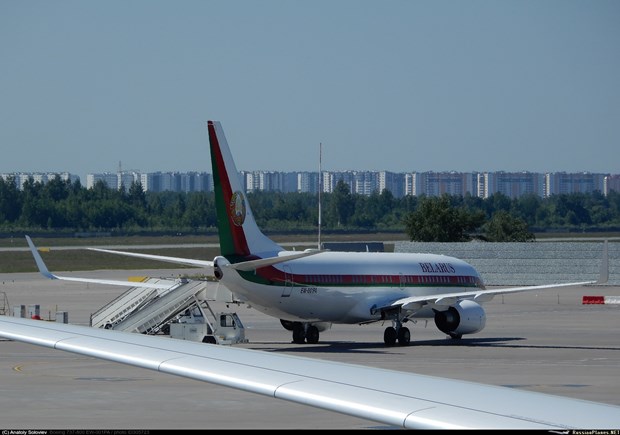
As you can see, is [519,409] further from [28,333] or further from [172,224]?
[172,224]

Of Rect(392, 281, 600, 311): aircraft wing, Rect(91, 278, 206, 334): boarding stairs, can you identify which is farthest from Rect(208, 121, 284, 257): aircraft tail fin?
Rect(91, 278, 206, 334): boarding stairs

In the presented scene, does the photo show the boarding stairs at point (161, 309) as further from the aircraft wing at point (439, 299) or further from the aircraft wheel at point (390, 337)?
the aircraft wing at point (439, 299)

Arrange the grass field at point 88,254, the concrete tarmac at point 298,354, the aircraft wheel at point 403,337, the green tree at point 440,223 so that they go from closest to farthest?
the concrete tarmac at point 298,354 < the aircraft wheel at point 403,337 < the green tree at point 440,223 < the grass field at point 88,254

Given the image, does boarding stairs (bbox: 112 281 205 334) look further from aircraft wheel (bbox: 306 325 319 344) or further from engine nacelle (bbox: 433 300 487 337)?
engine nacelle (bbox: 433 300 487 337)

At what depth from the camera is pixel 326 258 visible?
39656 mm

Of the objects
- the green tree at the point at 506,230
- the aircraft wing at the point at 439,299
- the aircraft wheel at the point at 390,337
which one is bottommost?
the aircraft wheel at the point at 390,337

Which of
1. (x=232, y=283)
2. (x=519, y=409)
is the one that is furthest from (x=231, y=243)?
(x=519, y=409)

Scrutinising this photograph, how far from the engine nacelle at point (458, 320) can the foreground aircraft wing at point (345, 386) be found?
102 feet

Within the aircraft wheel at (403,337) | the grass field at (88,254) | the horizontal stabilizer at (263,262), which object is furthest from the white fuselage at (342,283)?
the grass field at (88,254)

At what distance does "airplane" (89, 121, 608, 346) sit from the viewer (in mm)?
36188

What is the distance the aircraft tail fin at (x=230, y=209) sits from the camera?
36.0 meters

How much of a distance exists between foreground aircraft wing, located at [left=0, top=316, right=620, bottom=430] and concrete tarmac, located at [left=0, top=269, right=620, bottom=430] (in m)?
7.75

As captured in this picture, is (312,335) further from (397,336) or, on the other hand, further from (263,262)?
(263,262)

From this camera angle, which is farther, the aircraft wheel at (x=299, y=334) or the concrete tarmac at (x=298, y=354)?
the aircraft wheel at (x=299, y=334)
